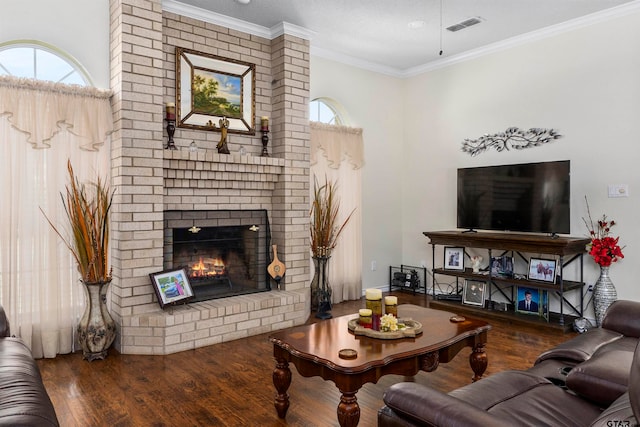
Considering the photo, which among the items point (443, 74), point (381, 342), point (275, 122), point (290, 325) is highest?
point (443, 74)

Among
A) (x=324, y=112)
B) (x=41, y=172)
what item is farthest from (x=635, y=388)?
(x=324, y=112)

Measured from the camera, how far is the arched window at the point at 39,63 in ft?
11.6

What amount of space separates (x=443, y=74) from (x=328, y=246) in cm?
274

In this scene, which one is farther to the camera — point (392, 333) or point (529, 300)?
point (529, 300)

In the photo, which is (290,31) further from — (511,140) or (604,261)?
(604,261)

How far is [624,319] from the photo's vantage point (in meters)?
2.51

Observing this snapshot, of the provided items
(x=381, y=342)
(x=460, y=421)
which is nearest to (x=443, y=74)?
(x=381, y=342)

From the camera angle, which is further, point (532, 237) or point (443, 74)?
point (443, 74)

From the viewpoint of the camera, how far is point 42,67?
3670 millimetres

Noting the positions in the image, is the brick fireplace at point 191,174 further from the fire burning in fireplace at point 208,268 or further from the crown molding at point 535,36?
the crown molding at point 535,36

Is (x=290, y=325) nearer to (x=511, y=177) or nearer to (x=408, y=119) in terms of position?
(x=511, y=177)

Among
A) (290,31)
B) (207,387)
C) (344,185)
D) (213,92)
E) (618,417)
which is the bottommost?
(207,387)

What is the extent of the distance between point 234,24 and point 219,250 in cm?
228

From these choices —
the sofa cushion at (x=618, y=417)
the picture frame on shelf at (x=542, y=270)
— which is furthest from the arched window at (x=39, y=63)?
the picture frame on shelf at (x=542, y=270)
